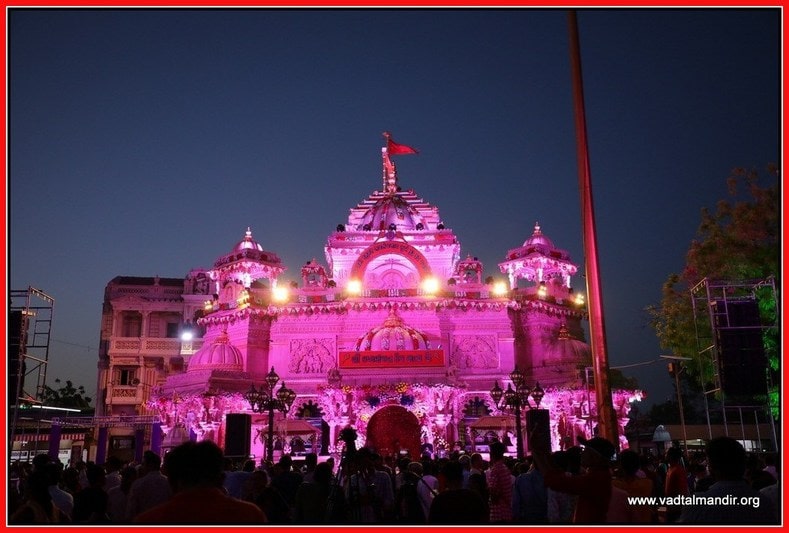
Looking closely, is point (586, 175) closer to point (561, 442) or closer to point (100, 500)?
point (100, 500)

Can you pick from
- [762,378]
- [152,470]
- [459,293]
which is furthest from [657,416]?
[152,470]

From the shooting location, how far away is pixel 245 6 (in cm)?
700

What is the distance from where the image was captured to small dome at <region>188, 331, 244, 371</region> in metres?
34.5

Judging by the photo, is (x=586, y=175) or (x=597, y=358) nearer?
(x=597, y=358)

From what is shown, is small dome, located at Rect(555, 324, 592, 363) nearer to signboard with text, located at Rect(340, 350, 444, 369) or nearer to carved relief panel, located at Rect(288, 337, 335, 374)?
signboard with text, located at Rect(340, 350, 444, 369)

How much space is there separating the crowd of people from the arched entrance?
18.9m

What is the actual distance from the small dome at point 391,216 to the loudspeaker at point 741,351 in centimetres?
2634

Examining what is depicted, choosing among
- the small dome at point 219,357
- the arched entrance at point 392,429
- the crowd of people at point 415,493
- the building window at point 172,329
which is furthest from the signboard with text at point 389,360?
the building window at point 172,329

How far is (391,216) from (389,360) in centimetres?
1286

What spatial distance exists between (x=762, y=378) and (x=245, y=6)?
14492 mm

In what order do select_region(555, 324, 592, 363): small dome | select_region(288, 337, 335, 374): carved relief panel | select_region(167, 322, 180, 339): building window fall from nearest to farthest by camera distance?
select_region(555, 324, 592, 363): small dome < select_region(288, 337, 335, 374): carved relief panel < select_region(167, 322, 180, 339): building window

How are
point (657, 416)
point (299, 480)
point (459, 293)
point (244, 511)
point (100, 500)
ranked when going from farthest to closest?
point (657, 416) < point (459, 293) < point (299, 480) < point (100, 500) < point (244, 511)

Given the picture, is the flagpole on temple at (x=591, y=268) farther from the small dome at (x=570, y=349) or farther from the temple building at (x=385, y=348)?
the small dome at (x=570, y=349)

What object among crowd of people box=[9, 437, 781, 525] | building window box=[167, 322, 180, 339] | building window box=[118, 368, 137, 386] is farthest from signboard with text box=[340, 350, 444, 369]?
building window box=[167, 322, 180, 339]
